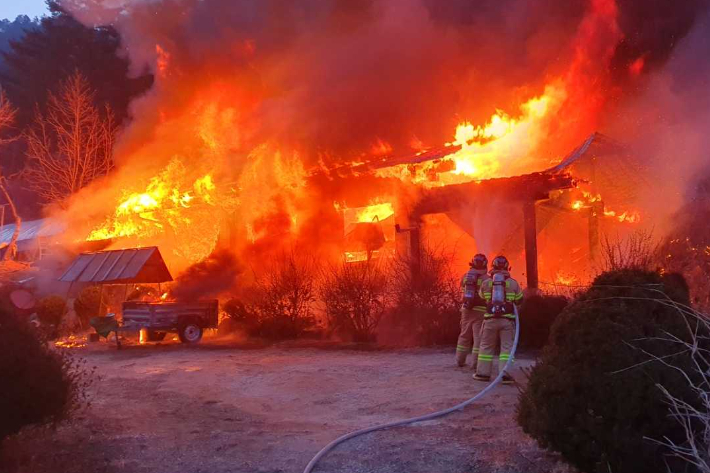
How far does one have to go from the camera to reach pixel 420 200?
18.2 m

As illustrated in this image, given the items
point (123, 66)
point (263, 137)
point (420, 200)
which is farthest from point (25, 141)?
point (420, 200)

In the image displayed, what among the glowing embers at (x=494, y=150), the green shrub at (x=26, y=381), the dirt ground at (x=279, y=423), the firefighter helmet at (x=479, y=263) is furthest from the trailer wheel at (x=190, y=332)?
the green shrub at (x=26, y=381)

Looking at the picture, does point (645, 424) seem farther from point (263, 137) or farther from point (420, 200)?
point (263, 137)

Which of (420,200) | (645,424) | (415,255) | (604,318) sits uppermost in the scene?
(420,200)

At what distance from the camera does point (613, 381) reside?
13.9ft

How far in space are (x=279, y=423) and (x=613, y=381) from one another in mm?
4046

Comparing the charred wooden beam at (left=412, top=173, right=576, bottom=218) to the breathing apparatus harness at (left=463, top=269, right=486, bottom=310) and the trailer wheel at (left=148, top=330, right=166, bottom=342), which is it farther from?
the trailer wheel at (left=148, top=330, right=166, bottom=342)

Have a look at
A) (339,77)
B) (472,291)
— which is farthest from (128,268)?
(472,291)

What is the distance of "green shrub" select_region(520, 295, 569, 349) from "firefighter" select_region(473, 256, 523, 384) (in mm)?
2937

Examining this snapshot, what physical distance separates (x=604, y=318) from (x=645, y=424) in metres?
0.74

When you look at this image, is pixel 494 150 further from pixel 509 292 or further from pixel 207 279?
pixel 509 292

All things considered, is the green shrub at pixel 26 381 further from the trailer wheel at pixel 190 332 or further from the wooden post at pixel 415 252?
the trailer wheel at pixel 190 332

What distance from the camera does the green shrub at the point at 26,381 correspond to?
5227 mm

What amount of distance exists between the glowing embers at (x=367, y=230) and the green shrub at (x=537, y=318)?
784 centimetres
